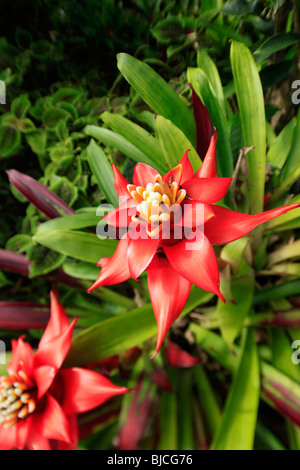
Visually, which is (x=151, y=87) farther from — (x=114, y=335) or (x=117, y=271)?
(x=114, y=335)

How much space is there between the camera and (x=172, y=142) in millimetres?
470

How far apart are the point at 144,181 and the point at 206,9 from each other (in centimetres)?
39

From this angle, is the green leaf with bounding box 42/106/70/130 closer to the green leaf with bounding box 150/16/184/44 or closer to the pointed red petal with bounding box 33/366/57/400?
the green leaf with bounding box 150/16/184/44

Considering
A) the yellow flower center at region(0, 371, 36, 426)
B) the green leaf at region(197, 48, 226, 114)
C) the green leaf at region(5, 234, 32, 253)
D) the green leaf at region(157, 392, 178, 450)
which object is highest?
the green leaf at region(197, 48, 226, 114)

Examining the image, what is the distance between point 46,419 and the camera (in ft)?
1.47

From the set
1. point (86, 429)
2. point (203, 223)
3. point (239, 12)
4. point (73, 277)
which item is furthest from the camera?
point (73, 277)

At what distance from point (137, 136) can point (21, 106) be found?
1.35ft

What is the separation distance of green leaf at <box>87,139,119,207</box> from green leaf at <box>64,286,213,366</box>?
0.23 m

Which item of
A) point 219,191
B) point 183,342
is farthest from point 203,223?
point 183,342

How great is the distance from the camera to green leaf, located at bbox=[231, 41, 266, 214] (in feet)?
1.62

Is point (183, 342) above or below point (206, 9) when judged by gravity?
below

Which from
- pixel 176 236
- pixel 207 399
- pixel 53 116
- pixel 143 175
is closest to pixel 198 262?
pixel 176 236

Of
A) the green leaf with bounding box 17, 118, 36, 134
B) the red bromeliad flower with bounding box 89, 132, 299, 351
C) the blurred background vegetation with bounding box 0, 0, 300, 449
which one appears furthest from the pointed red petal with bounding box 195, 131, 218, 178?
the green leaf with bounding box 17, 118, 36, 134

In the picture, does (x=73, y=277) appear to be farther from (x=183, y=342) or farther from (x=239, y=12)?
(x=239, y=12)
